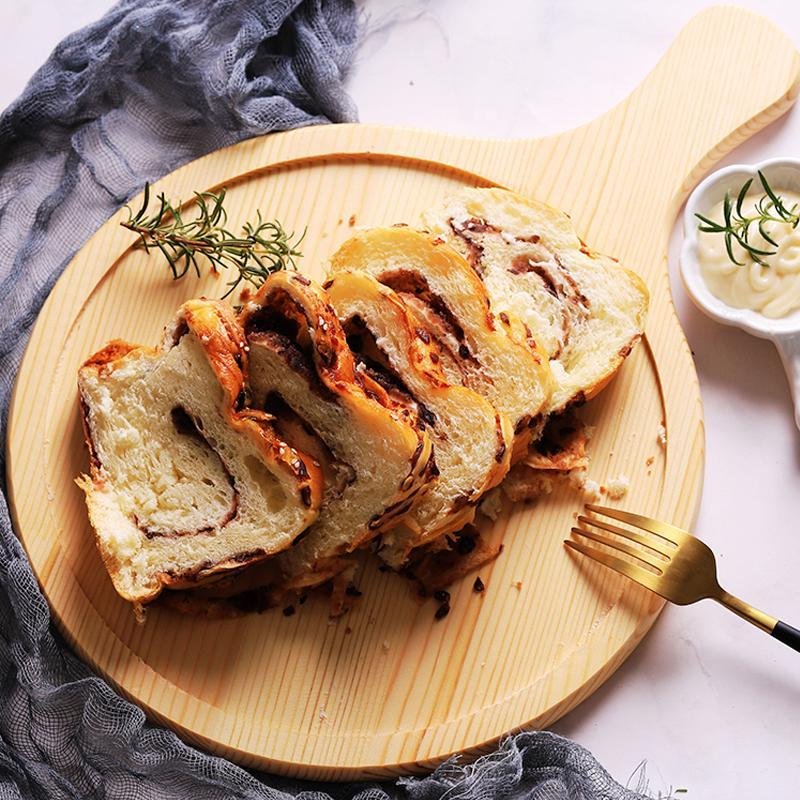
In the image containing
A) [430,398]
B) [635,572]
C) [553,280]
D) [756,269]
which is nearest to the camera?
[430,398]

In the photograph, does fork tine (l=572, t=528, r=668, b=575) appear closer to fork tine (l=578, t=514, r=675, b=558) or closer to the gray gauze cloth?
fork tine (l=578, t=514, r=675, b=558)

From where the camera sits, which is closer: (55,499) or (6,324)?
(55,499)

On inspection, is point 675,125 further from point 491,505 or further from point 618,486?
point 491,505

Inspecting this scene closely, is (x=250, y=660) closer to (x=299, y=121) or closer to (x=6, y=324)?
(x=6, y=324)

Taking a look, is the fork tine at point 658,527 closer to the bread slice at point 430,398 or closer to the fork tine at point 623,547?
the fork tine at point 623,547

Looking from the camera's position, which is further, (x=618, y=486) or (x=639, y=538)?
(x=618, y=486)

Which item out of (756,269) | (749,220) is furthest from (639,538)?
(749,220)

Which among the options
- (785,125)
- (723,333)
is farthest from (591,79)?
(723,333)
